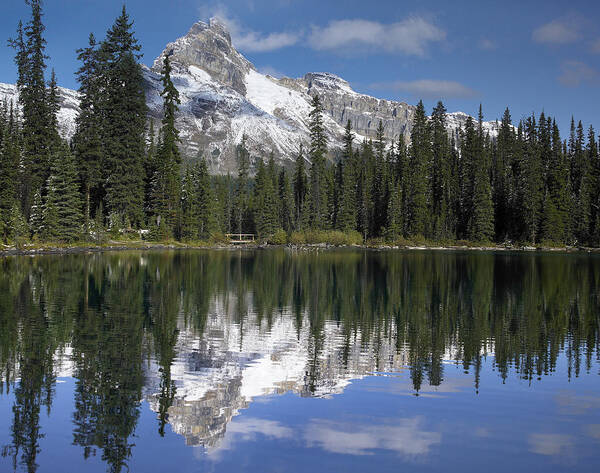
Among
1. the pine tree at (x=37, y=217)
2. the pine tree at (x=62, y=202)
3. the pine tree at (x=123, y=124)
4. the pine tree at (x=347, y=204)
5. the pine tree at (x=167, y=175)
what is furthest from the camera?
the pine tree at (x=347, y=204)

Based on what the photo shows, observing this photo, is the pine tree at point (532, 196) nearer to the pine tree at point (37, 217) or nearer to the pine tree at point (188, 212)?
the pine tree at point (188, 212)

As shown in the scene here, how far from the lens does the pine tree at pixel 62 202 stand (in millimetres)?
64000

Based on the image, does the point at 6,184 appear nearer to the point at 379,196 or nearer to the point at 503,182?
the point at 379,196

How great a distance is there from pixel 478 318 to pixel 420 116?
334 ft

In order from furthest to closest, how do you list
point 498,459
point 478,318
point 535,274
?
point 535,274 < point 478,318 < point 498,459

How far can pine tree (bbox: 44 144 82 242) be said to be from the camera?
64000 millimetres

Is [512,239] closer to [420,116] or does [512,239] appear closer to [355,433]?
[420,116]

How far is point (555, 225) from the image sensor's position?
356 feet

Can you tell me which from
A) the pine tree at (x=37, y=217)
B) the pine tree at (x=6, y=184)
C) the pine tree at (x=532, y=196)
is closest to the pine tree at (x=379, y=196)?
the pine tree at (x=532, y=196)

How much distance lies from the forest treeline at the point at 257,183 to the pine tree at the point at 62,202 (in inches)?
6.9

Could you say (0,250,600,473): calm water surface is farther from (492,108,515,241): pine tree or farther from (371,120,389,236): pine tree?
(492,108,515,241): pine tree

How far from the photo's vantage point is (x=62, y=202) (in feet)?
211

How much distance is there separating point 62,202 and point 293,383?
5704 centimetres

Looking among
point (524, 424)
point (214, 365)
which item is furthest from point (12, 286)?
point (524, 424)
